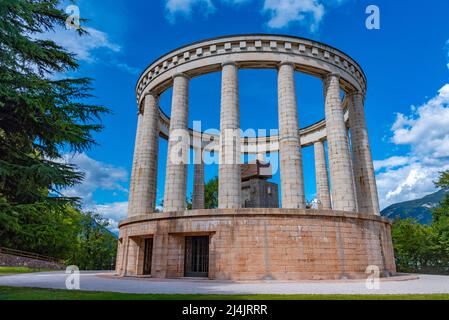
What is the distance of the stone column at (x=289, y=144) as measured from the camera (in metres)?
19.3

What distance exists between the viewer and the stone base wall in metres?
16.1

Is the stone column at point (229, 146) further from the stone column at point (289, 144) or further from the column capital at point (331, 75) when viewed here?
the column capital at point (331, 75)

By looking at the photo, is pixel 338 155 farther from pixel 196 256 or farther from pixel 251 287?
pixel 251 287

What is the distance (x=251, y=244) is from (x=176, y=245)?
458cm

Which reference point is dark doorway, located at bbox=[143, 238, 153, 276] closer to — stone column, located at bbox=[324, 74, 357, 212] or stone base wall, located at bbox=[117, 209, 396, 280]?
stone base wall, located at bbox=[117, 209, 396, 280]

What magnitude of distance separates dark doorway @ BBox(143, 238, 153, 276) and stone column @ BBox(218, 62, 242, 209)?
578 cm

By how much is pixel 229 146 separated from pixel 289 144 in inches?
156

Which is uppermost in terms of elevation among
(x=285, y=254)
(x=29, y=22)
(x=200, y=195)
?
(x=29, y=22)

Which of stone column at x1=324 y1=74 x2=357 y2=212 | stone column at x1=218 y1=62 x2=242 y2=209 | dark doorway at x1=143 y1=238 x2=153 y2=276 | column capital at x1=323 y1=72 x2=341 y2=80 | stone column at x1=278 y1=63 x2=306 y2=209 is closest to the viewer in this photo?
stone column at x1=218 y1=62 x2=242 y2=209

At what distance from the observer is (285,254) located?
16.3m

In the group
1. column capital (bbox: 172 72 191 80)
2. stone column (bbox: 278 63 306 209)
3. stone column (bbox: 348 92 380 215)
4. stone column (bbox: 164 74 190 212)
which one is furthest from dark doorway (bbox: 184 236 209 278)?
stone column (bbox: 348 92 380 215)

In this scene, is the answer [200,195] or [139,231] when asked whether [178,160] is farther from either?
[200,195]
